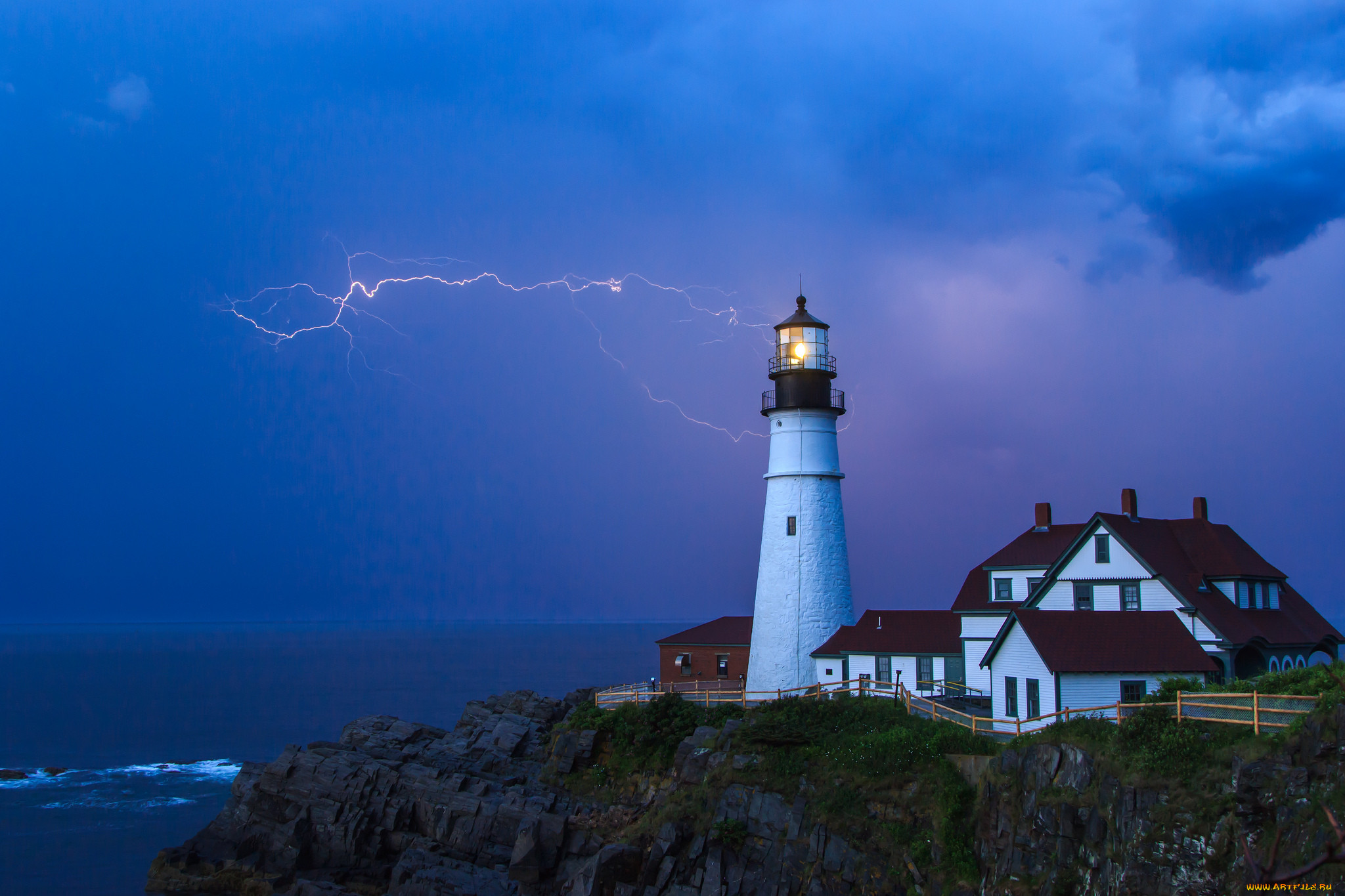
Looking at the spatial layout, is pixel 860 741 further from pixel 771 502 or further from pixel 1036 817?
pixel 771 502

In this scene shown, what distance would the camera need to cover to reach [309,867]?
3219 cm

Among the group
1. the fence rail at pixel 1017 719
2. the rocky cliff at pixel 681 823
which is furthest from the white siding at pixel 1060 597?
the rocky cliff at pixel 681 823

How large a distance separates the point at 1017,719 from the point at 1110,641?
12.1 feet

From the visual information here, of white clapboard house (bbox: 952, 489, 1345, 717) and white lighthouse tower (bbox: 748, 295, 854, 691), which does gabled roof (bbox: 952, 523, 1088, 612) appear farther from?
white lighthouse tower (bbox: 748, 295, 854, 691)

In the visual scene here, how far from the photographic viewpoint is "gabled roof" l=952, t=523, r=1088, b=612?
37906mm

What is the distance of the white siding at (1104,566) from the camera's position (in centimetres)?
3212

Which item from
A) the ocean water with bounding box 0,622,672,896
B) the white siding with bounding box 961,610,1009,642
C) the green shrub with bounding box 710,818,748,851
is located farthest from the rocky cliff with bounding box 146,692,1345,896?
the white siding with bounding box 961,610,1009,642

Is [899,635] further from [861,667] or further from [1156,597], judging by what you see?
[1156,597]

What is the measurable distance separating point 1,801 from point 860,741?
45.0m

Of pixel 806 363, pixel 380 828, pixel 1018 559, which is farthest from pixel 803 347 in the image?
pixel 380 828

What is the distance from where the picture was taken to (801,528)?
3988 centimetres

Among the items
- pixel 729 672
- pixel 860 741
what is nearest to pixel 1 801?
Result: pixel 729 672

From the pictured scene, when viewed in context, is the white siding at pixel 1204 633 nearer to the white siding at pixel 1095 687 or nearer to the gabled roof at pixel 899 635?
the white siding at pixel 1095 687

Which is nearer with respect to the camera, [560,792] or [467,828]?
[467,828]
